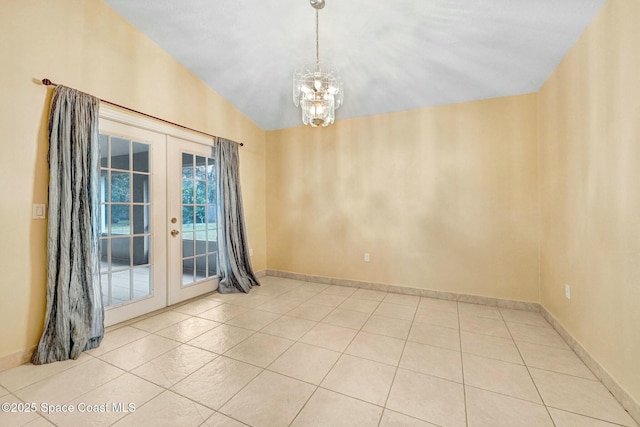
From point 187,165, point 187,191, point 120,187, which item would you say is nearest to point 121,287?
point 120,187

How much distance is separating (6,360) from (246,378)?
1803 millimetres

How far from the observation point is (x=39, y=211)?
2113 millimetres

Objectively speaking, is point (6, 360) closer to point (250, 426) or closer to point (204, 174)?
point (250, 426)

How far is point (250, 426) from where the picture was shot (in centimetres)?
144

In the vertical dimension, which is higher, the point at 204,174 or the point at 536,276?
the point at 204,174

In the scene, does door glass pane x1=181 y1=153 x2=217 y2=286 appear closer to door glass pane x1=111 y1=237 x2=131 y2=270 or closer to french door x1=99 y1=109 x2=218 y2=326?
french door x1=99 y1=109 x2=218 y2=326

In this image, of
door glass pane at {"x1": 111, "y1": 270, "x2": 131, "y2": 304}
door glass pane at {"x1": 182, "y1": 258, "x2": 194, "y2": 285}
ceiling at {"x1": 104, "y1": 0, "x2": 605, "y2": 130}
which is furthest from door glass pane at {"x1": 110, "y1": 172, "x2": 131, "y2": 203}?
ceiling at {"x1": 104, "y1": 0, "x2": 605, "y2": 130}

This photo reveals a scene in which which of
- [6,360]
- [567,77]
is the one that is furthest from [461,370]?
[6,360]

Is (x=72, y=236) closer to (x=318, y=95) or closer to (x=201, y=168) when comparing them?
(x=201, y=168)

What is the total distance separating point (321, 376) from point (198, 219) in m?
2.63

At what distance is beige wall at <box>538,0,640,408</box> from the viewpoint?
158 cm

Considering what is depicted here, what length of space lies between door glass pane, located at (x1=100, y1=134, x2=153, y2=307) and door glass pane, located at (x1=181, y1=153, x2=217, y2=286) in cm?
47

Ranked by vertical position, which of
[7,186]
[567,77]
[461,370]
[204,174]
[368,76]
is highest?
[368,76]

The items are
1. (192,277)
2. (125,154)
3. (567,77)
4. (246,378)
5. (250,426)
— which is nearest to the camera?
(250,426)
